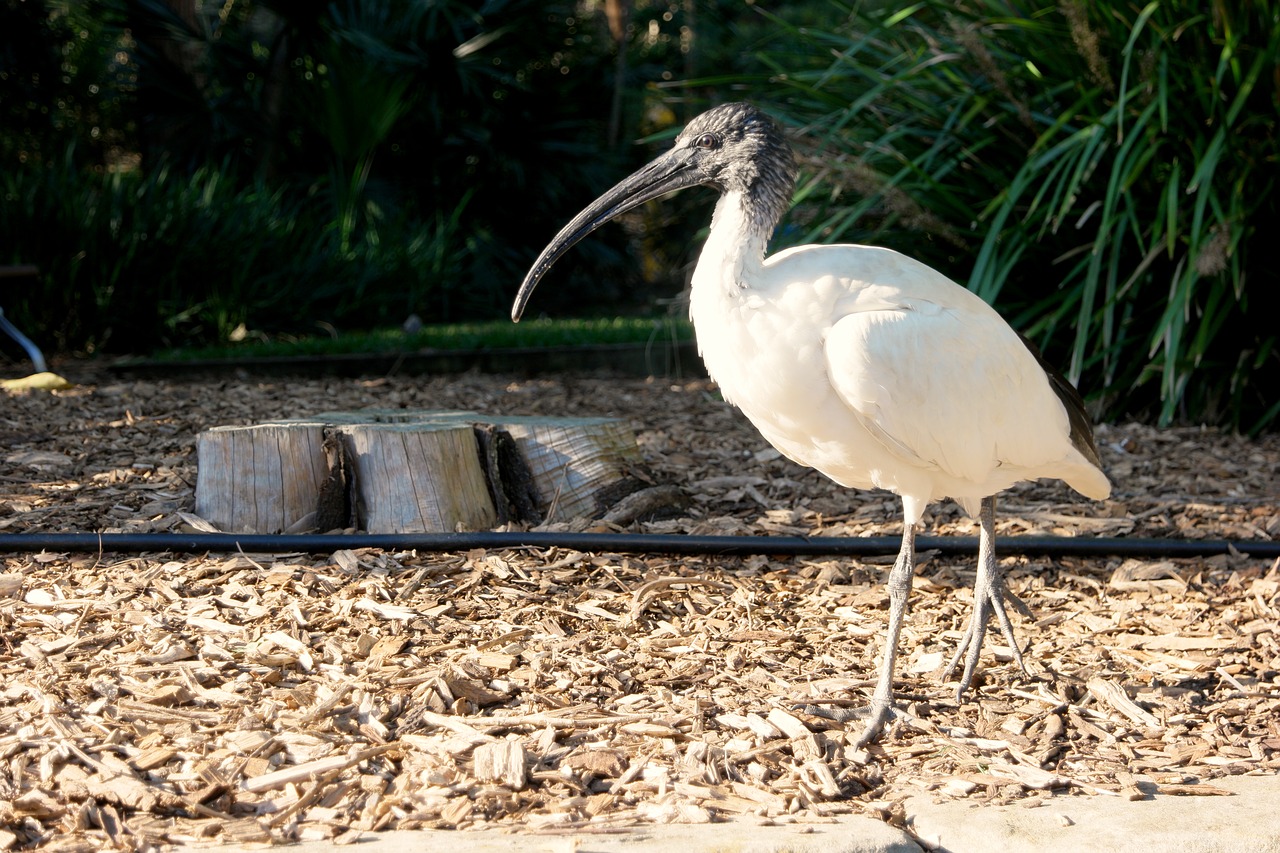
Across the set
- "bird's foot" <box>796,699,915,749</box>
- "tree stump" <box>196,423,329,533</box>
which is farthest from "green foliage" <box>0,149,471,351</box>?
"bird's foot" <box>796,699,915,749</box>

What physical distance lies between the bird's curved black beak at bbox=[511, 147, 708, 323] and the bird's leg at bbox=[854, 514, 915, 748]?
42.5 inches

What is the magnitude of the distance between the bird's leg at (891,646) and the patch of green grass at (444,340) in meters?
4.16

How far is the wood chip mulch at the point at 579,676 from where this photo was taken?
96.4 inches

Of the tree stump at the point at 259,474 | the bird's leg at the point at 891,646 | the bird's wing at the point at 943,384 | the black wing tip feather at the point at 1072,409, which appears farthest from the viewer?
the tree stump at the point at 259,474

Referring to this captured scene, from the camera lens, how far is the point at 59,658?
2980 mm

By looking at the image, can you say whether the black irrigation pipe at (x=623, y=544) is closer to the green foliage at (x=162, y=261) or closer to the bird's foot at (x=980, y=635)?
the bird's foot at (x=980, y=635)

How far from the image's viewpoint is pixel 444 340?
885 centimetres

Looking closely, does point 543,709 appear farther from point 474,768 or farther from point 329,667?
point 329,667

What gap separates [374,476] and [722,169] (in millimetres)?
1570

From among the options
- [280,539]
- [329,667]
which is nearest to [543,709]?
[329,667]

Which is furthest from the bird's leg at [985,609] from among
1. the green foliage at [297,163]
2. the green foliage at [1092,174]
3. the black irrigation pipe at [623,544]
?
the green foliage at [297,163]

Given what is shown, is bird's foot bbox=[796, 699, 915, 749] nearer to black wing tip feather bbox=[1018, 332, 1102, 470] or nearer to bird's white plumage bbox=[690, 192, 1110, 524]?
bird's white plumage bbox=[690, 192, 1110, 524]

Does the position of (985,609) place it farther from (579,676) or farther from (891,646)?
(579,676)

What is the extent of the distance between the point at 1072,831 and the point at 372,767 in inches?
55.3
